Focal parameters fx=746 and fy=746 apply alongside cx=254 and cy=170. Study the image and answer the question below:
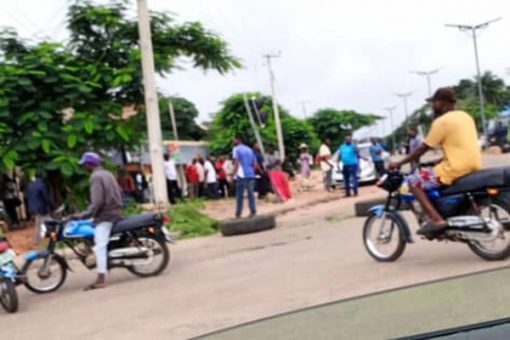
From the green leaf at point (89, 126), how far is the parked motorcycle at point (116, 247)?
4224 millimetres

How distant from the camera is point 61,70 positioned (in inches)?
525

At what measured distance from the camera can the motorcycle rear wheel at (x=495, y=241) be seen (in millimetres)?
6879

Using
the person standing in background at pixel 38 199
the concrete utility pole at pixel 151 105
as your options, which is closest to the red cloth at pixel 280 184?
the concrete utility pole at pixel 151 105

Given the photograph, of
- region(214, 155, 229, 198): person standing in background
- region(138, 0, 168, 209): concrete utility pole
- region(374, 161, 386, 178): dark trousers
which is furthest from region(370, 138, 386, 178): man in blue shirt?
region(138, 0, 168, 209): concrete utility pole

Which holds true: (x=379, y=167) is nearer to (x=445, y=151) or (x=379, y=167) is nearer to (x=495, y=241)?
(x=445, y=151)

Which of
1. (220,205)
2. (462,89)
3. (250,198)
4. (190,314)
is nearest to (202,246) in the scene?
(250,198)

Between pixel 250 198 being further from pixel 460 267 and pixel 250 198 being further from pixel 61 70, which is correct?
pixel 460 267

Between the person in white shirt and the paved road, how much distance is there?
12.3 meters

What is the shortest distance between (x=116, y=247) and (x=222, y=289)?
6.07 feet

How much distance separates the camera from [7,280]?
7.80m

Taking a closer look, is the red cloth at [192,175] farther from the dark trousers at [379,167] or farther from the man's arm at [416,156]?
the man's arm at [416,156]

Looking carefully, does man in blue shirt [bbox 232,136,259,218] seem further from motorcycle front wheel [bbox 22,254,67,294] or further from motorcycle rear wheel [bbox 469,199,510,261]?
motorcycle rear wheel [bbox 469,199,510,261]

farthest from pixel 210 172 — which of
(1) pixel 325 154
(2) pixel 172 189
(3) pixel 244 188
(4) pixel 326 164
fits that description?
(3) pixel 244 188

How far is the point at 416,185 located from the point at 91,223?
156 inches
